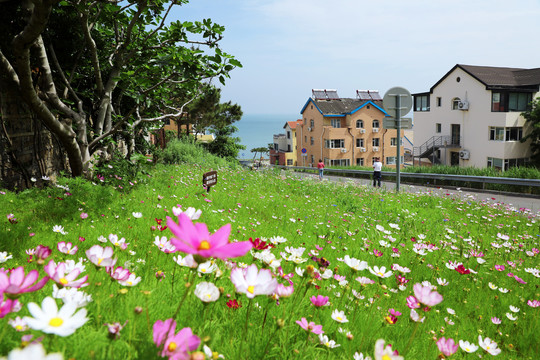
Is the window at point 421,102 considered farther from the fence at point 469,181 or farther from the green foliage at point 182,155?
the green foliage at point 182,155

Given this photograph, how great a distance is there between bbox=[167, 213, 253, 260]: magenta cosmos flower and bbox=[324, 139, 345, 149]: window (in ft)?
155

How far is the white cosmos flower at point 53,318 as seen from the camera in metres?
0.86

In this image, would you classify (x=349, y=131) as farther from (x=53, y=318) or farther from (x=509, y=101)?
(x=53, y=318)

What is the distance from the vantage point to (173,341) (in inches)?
37.2

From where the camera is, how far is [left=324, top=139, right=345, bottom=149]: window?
47438mm

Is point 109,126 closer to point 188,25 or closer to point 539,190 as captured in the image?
point 188,25

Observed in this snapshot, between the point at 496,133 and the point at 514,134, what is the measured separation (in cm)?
151

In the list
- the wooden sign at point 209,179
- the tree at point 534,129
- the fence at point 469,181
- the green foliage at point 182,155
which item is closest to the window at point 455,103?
the tree at point 534,129

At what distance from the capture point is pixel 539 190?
14.3 metres

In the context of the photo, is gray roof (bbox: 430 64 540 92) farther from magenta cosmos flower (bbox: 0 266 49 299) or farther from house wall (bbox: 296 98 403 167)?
magenta cosmos flower (bbox: 0 266 49 299)

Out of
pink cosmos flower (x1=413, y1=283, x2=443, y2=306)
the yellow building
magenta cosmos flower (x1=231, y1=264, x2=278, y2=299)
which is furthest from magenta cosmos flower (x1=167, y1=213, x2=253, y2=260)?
the yellow building

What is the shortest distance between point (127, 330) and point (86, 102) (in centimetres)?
885

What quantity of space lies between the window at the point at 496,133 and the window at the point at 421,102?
31.0 ft

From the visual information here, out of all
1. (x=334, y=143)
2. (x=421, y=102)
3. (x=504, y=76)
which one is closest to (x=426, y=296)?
(x=504, y=76)
